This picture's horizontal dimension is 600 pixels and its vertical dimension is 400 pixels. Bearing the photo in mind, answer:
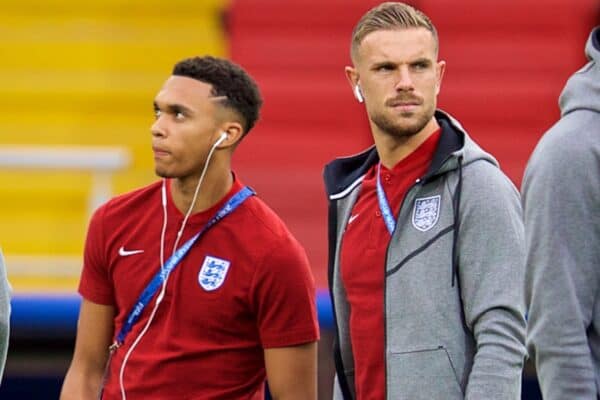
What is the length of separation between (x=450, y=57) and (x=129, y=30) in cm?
201

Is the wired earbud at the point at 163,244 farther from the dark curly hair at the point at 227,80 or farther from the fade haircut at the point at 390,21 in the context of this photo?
the fade haircut at the point at 390,21

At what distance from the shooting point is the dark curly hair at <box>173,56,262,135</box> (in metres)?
3.89

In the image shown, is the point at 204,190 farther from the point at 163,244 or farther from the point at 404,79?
the point at 404,79

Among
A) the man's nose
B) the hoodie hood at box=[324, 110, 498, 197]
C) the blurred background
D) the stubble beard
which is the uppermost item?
the blurred background

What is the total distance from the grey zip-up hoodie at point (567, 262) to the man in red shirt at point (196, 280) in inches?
31.4

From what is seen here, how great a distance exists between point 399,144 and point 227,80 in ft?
2.09

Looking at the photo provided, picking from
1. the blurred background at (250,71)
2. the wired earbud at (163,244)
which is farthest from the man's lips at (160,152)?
the blurred background at (250,71)

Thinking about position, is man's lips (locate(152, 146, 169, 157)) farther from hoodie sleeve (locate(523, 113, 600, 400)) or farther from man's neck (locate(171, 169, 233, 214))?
hoodie sleeve (locate(523, 113, 600, 400))

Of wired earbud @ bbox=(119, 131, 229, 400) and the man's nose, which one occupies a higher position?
the man's nose

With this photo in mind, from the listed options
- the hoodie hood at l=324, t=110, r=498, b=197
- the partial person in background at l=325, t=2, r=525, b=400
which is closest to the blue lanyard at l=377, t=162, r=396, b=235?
the partial person in background at l=325, t=2, r=525, b=400

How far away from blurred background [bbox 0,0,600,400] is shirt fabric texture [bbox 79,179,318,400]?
3.54 metres

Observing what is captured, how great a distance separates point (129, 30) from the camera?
9117 millimetres

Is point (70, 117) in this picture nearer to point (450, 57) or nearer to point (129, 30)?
point (129, 30)

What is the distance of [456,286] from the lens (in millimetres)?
3238
